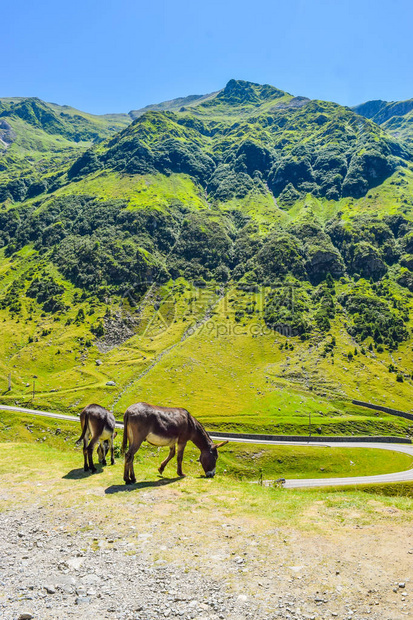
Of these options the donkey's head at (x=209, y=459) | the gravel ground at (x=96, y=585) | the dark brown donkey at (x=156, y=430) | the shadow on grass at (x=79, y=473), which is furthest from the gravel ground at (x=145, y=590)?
Answer: the donkey's head at (x=209, y=459)

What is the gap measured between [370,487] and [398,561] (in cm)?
4277

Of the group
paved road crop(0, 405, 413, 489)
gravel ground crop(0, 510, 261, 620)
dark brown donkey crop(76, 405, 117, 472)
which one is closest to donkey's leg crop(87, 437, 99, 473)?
dark brown donkey crop(76, 405, 117, 472)

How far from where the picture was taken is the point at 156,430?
21.1m

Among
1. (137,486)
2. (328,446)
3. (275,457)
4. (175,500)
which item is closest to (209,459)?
(137,486)

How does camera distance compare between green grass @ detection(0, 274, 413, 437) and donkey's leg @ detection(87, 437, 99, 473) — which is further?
green grass @ detection(0, 274, 413, 437)

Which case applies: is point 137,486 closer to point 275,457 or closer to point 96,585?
point 96,585

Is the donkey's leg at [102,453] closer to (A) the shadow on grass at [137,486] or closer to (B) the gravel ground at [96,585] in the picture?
(A) the shadow on grass at [137,486]

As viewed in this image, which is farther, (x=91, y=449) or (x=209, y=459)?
(x=209, y=459)

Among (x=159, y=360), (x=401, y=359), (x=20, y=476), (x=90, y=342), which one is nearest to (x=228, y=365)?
(x=159, y=360)

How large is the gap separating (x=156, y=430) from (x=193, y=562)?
9395mm

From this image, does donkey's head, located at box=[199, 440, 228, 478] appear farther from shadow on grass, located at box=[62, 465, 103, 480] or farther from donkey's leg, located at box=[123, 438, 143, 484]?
shadow on grass, located at box=[62, 465, 103, 480]

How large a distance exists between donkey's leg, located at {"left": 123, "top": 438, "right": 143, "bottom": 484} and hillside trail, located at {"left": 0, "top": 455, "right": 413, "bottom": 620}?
2.52m

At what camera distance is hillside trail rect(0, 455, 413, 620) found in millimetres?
9867

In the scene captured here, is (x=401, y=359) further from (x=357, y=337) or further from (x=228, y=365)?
(x=228, y=365)
